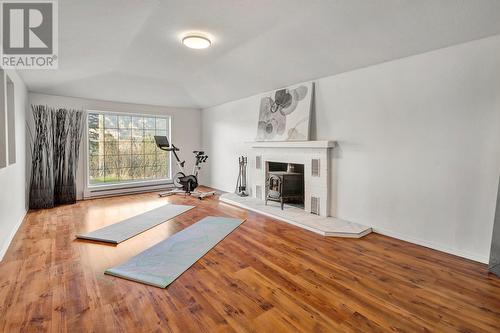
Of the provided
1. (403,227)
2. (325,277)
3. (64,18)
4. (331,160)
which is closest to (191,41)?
(64,18)

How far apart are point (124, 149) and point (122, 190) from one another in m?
1.03

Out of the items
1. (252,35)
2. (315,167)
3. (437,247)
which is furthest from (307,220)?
(252,35)

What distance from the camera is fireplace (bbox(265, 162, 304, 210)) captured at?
457cm

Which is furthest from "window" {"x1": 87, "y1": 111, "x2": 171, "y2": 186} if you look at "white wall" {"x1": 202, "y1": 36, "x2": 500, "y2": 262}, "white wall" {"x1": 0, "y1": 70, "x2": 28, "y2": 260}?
"white wall" {"x1": 202, "y1": 36, "x2": 500, "y2": 262}

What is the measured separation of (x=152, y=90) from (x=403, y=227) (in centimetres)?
559

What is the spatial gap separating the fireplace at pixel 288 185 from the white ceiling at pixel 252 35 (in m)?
1.65

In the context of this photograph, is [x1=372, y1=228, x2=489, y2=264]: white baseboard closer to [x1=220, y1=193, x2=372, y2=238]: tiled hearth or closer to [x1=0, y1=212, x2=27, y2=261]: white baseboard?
[x1=220, y1=193, x2=372, y2=238]: tiled hearth

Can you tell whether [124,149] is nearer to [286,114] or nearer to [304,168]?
[286,114]

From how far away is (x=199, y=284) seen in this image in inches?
88.0

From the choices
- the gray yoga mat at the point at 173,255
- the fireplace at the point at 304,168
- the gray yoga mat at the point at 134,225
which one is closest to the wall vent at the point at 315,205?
the fireplace at the point at 304,168

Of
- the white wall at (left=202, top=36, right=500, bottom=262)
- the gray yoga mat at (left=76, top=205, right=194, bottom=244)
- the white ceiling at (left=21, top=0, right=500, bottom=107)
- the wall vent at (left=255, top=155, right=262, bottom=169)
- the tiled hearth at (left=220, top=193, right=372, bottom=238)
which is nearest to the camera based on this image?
the white ceiling at (left=21, top=0, right=500, bottom=107)

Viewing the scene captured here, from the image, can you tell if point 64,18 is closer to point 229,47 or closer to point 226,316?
point 229,47

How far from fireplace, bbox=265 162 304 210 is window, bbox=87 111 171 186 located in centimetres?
340

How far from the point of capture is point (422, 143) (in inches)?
121
